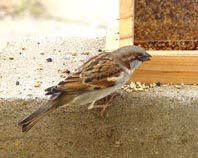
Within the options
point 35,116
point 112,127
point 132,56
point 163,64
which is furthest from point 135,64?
point 35,116

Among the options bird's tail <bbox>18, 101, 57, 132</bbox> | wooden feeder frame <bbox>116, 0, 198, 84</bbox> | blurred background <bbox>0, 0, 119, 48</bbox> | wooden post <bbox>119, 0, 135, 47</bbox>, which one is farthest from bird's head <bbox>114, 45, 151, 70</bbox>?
blurred background <bbox>0, 0, 119, 48</bbox>

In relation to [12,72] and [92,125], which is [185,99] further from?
[12,72]

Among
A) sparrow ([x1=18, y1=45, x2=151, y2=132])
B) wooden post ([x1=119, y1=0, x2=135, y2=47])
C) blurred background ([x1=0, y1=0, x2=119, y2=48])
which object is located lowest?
blurred background ([x1=0, y1=0, x2=119, y2=48])

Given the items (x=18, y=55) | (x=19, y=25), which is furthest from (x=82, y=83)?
(x=19, y=25)

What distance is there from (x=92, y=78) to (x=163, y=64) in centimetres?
39

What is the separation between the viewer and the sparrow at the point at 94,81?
3.49 m

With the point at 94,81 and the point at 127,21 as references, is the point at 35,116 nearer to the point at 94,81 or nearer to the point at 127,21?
the point at 94,81

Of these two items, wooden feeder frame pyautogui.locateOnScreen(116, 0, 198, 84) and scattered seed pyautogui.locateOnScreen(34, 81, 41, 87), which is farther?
scattered seed pyautogui.locateOnScreen(34, 81, 41, 87)

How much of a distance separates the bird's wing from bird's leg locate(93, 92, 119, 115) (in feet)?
0.59

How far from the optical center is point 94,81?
3521 millimetres

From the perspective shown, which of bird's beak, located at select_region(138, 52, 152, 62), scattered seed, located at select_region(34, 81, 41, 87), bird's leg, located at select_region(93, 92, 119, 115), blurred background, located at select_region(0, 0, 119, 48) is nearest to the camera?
bird's beak, located at select_region(138, 52, 152, 62)

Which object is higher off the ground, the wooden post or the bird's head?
the wooden post

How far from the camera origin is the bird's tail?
3.46 m

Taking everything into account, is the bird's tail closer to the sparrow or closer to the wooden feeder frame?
the sparrow
